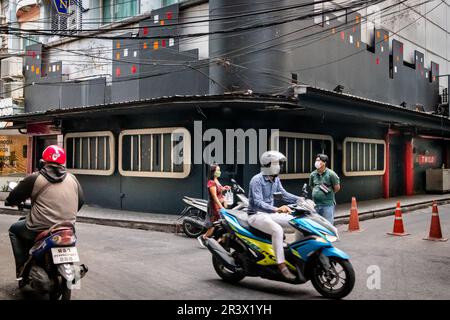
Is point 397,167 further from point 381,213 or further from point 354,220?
point 354,220

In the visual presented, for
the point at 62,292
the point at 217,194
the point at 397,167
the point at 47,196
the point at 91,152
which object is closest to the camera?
the point at 62,292

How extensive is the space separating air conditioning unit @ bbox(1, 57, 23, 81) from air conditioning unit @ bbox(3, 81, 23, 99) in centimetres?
24

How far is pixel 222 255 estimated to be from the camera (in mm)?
6578

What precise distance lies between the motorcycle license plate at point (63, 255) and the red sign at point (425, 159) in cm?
2135

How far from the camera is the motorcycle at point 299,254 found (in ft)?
18.9

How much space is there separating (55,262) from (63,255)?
4.4 inches

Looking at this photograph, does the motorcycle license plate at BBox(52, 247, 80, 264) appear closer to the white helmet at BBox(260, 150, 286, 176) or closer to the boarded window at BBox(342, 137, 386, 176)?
the white helmet at BBox(260, 150, 286, 176)

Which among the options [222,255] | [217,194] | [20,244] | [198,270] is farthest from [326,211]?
[20,244]

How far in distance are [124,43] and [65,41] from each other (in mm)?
4433

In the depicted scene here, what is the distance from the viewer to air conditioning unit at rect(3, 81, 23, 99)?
836 inches

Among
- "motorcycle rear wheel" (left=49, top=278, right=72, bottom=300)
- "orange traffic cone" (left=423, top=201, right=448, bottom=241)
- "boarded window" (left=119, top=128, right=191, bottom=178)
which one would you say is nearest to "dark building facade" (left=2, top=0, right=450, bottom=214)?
"boarded window" (left=119, top=128, right=191, bottom=178)

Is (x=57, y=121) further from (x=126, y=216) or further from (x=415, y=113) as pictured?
(x=415, y=113)

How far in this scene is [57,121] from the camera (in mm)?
18125

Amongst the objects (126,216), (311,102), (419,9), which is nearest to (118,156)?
(126,216)
